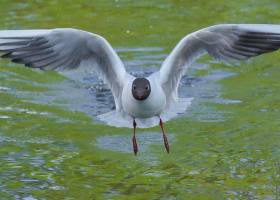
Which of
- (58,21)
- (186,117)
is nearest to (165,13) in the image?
(58,21)

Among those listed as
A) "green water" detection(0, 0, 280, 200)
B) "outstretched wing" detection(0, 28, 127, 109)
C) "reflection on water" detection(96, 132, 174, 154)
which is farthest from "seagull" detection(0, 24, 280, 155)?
"reflection on water" detection(96, 132, 174, 154)

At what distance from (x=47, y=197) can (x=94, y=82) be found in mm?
3310

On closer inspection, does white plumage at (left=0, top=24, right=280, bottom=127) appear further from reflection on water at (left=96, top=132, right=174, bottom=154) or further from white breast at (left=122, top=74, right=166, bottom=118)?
reflection on water at (left=96, top=132, right=174, bottom=154)

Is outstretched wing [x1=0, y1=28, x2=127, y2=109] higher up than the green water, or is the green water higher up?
outstretched wing [x1=0, y1=28, x2=127, y2=109]

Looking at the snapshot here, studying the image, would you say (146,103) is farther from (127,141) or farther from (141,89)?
(127,141)

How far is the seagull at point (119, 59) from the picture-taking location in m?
7.84

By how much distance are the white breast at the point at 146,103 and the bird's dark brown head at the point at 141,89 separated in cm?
Answer: 10

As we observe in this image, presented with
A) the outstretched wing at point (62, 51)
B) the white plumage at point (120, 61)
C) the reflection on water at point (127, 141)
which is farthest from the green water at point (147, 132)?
the outstretched wing at point (62, 51)

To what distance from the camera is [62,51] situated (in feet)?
26.4

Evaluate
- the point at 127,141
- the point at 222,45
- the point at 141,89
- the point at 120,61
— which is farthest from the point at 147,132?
the point at 141,89

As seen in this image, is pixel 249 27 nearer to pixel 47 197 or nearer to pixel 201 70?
pixel 47 197

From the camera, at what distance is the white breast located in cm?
772

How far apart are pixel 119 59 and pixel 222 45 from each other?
3.11 feet

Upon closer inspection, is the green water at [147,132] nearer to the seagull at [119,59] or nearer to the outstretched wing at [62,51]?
the seagull at [119,59]
